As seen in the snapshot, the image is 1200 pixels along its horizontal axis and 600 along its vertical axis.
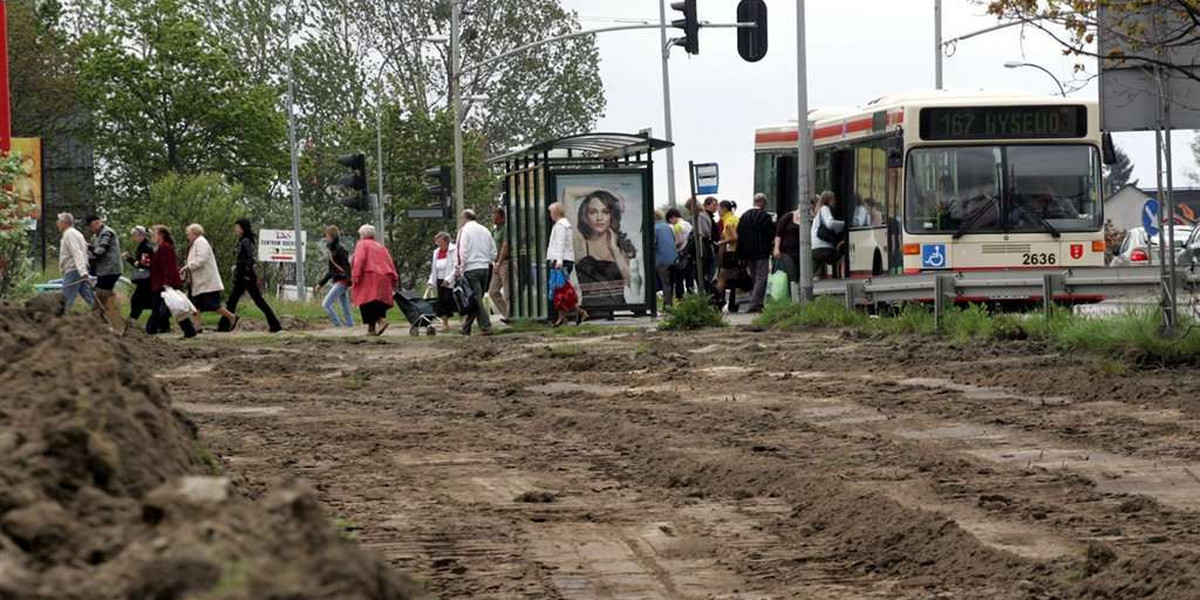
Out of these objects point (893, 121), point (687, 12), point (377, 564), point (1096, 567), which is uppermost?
point (687, 12)

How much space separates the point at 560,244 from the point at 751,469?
1815cm

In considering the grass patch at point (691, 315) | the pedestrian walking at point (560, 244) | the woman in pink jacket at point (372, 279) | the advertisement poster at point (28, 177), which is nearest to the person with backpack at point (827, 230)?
the pedestrian walking at point (560, 244)

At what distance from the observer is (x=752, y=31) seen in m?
35.8

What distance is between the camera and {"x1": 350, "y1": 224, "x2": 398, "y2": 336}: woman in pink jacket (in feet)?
98.1

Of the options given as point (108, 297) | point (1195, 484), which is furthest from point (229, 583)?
point (108, 297)

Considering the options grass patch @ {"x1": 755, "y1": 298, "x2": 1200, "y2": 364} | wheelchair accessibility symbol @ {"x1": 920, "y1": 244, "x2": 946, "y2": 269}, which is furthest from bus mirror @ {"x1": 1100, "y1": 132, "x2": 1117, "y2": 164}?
grass patch @ {"x1": 755, "y1": 298, "x2": 1200, "y2": 364}

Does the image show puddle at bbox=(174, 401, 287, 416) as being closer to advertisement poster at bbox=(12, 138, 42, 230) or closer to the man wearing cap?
advertisement poster at bbox=(12, 138, 42, 230)

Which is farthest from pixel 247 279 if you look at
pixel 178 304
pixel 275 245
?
pixel 275 245

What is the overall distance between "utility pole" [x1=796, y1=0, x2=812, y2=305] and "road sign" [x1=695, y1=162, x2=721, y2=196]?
6.58m

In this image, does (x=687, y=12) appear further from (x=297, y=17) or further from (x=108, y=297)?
(x=297, y=17)

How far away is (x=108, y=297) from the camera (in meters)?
30.9

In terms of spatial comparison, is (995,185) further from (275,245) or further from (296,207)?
Result: (296,207)

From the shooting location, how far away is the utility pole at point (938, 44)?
48.7m

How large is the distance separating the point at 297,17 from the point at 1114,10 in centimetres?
6181
